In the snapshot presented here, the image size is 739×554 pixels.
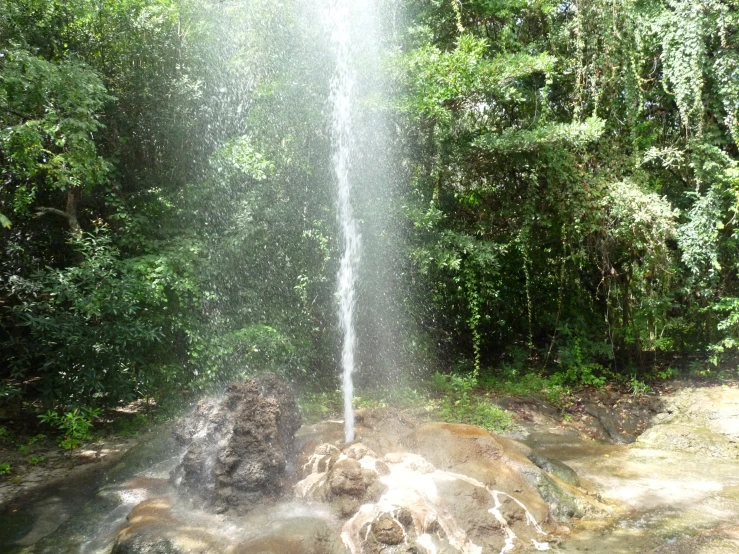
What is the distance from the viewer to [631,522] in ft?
14.2

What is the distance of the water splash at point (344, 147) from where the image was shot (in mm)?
7230

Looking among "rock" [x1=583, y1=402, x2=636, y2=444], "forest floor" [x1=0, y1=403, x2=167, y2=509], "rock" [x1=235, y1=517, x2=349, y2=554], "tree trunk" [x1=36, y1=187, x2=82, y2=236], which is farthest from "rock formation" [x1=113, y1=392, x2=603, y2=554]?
"tree trunk" [x1=36, y1=187, x2=82, y2=236]

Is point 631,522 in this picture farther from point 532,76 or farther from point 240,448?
point 532,76

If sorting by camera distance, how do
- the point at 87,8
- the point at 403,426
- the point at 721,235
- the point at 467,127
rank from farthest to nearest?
the point at 467,127 < the point at 721,235 < the point at 87,8 < the point at 403,426

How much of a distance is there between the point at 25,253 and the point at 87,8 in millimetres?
3343

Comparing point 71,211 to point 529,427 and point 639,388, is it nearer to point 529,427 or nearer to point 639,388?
point 529,427

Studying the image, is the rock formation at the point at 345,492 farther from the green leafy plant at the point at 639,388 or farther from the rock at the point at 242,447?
the green leafy plant at the point at 639,388

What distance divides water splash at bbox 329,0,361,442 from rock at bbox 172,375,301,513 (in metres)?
1.94

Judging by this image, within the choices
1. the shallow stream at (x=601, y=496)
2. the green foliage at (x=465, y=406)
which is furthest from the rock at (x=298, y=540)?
the green foliage at (x=465, y=406)

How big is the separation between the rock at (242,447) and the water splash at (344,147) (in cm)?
194

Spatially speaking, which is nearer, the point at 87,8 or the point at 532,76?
the point at 87,8

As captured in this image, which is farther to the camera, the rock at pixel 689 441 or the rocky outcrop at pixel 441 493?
the rock at pixel 689 441

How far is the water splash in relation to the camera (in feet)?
23.7

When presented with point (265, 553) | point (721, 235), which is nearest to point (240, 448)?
point (265, 553)
